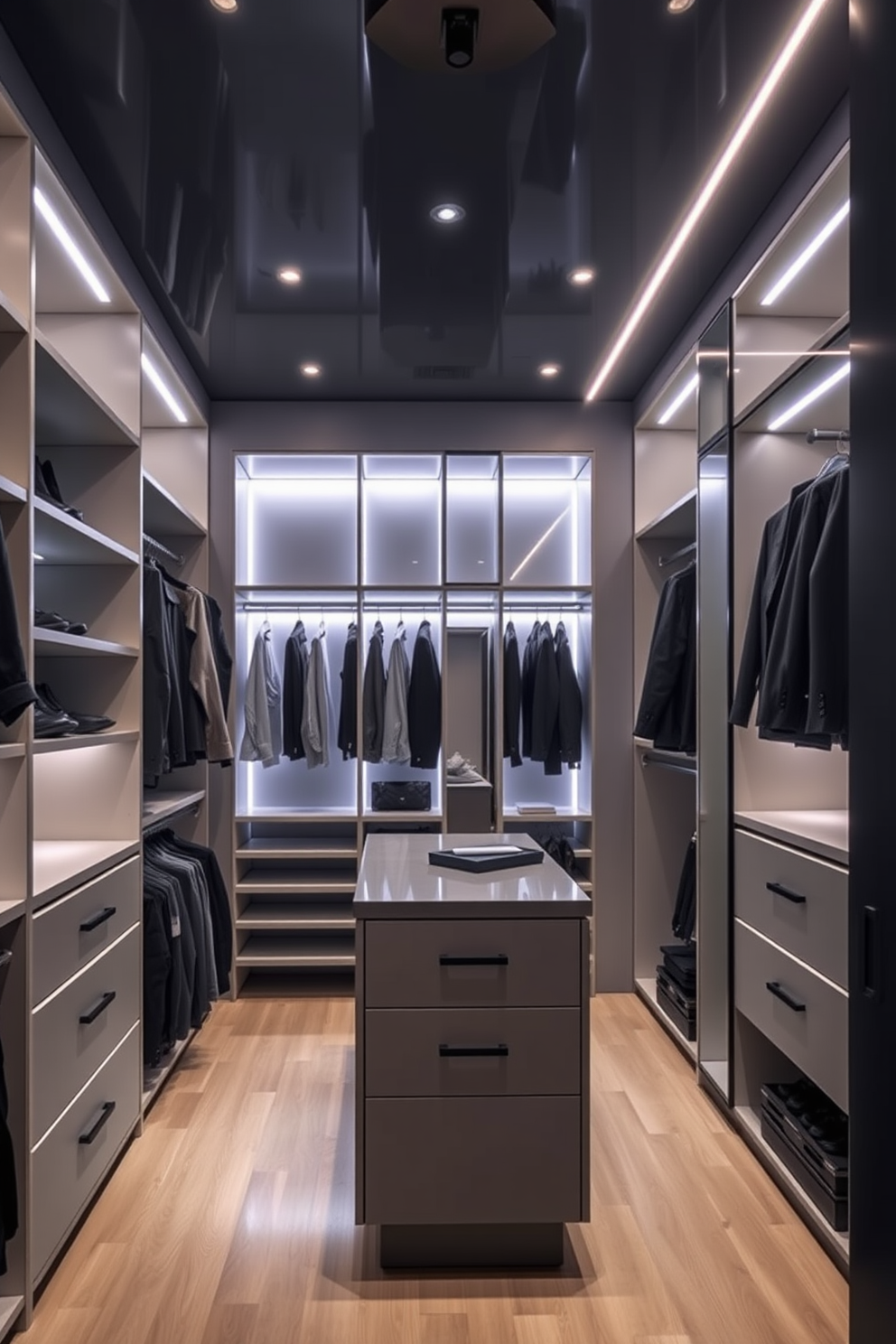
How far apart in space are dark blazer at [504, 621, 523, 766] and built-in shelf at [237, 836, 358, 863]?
893 mm

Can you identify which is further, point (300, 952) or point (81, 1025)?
point (300, 952)

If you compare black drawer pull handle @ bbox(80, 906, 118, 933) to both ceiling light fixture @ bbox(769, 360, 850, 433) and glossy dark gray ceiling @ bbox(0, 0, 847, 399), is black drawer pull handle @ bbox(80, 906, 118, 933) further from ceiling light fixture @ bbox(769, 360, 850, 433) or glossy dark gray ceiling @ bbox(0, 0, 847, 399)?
ceiling light fixture @ bbox(769, 360, 850, 433)

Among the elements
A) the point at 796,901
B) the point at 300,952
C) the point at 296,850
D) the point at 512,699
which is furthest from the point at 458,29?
the point at 300,952

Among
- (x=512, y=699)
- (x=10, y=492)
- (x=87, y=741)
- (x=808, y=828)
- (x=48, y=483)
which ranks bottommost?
(x=808, y=828)

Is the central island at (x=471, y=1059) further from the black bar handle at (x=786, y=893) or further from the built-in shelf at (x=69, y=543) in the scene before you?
the built-in shelf at (x=69, y=543)

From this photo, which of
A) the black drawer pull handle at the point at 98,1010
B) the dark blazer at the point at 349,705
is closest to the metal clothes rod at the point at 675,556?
the dark blazer at the point at 349,705

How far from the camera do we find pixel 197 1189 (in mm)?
2580

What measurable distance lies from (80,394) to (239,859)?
253cm

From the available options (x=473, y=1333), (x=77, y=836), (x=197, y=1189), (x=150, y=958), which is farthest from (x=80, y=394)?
(x=473, y=1333)

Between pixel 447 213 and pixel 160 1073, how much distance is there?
3.01m

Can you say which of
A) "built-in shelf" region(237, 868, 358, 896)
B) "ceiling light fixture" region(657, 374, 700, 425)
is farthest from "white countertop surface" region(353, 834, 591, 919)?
"ceiling light fixture" region(657, 374, 700, 425)

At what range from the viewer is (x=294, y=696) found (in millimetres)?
4664

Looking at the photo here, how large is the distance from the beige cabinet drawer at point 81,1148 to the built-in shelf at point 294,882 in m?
1.41

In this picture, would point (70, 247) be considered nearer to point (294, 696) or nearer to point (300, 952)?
point (294, 696)
